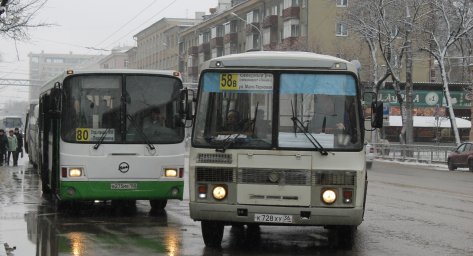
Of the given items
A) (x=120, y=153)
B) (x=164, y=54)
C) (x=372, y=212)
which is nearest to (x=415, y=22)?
(x=372, y=212)

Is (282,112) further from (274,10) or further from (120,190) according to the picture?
(274,10)

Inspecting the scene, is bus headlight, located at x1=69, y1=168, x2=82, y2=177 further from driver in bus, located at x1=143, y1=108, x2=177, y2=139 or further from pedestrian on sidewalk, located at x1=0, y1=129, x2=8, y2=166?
pedestrian on sidewalk, located at x1=0, y1=129, x2=8, y2=166

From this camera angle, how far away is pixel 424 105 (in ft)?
190

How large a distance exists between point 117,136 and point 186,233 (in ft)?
9.39

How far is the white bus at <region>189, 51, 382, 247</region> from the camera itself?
984 centimetres

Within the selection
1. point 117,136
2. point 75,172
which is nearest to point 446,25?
point 117,136

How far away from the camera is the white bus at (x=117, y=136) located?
13.9 metres

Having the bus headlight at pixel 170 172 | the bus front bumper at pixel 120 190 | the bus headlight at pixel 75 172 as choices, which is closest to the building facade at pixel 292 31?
the bus headlight at pixel 170 172

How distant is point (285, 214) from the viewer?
9.88m

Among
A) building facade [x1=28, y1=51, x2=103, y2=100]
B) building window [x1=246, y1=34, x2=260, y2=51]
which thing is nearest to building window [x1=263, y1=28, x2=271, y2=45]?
building window [x1=246, y1=34, x2=260, y2=51]

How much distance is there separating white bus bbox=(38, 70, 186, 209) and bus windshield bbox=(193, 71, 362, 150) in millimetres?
3977

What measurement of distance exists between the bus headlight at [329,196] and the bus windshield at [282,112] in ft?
1.80

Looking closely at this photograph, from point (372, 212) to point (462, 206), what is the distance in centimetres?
299

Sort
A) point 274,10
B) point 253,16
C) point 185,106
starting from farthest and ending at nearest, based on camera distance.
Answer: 1. point 253,16
2. point 274,10
3. point 185,106
